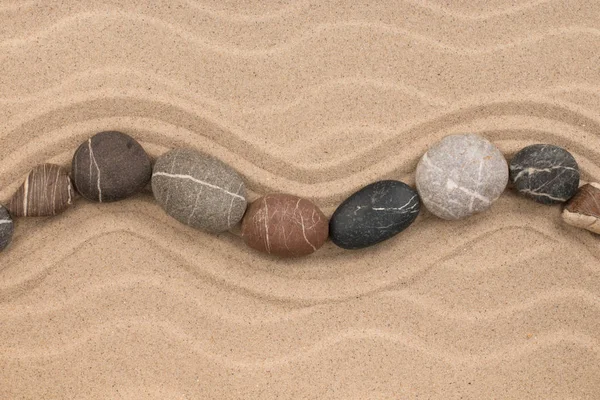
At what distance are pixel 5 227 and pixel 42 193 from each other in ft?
0.61

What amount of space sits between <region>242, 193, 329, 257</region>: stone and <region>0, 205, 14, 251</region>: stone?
86 centimetres

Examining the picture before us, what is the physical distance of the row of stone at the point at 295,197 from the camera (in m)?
2.18

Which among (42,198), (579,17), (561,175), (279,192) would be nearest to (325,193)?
(279,192)

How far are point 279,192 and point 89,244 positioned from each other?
0.75m

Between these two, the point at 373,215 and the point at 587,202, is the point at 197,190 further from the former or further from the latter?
the point at 587,202

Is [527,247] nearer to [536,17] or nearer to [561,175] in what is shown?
[561,175]

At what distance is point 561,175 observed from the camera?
2.25 metres

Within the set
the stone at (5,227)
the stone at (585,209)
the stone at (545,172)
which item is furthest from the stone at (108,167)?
the stone at (585,209)

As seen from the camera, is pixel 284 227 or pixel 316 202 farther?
pixel 316 202

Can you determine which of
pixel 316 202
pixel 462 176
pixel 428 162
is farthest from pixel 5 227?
pixel 462 176

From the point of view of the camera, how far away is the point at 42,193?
218cm

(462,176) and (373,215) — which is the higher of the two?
(462,176)

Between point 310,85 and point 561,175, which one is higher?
point 310,85

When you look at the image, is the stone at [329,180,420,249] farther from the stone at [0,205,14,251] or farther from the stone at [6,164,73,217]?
the stone at [0,205,14,251]
